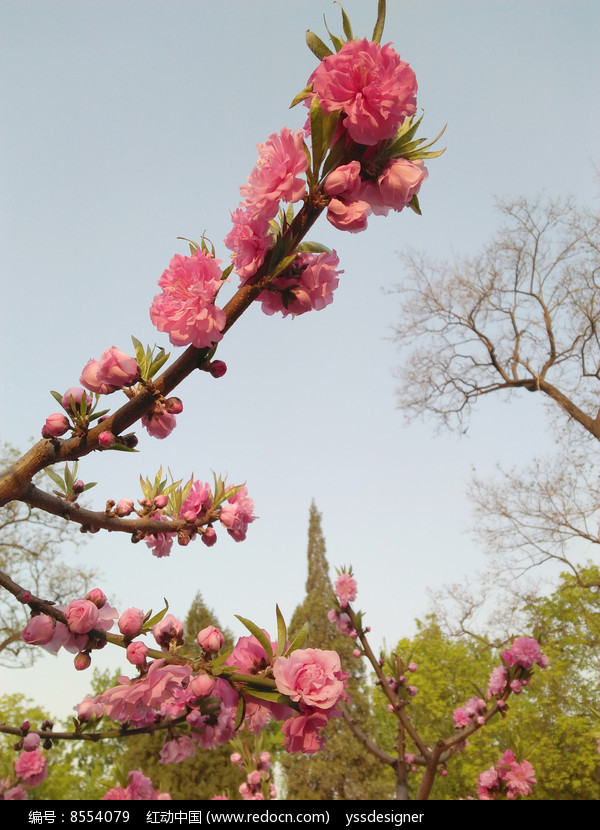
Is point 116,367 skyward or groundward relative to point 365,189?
groundward

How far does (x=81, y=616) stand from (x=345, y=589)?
3925 millimetres

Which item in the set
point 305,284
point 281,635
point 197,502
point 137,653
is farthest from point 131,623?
point 305,284

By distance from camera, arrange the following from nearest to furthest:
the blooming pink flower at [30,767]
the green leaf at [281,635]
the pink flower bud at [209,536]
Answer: the green leaf at [281,635] → the pink flower bud at [209,536] → the blooming pink flower at [30,767]

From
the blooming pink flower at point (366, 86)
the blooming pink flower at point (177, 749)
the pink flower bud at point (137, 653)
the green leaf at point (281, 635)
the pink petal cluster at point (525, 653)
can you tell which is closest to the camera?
the blooming pink flower at point (366, 86)

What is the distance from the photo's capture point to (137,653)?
1.56 meters

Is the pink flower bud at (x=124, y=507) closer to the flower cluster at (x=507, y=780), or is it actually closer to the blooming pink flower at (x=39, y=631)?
the blooming pink flower at (x=39, y=631)

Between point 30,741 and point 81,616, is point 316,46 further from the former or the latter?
point 30,741

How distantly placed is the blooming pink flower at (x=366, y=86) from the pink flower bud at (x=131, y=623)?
1.30 m

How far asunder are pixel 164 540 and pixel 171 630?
0.73 metres

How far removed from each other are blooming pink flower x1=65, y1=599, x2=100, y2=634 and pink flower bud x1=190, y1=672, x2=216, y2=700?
0.36 m

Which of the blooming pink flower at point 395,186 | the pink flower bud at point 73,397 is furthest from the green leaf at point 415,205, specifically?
the pink flower bud at point 73,397

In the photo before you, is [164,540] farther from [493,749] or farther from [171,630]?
[493,749]

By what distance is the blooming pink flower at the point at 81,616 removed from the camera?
1595 mm
